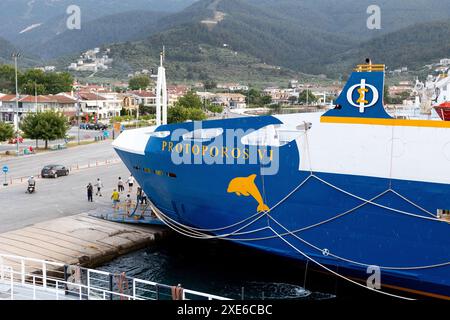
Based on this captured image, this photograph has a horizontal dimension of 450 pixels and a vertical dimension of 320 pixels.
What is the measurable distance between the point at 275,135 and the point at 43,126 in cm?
3903

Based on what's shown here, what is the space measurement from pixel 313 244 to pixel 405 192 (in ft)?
10.2

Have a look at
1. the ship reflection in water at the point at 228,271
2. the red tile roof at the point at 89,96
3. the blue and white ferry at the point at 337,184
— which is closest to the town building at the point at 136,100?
the red tile roof at the point at 89,96

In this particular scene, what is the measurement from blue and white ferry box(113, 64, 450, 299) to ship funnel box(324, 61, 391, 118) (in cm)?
3

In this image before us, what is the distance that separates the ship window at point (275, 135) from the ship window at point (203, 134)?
92 cm

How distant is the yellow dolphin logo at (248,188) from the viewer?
16844 mm

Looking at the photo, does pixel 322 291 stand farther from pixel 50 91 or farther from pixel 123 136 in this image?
pixel 50 91

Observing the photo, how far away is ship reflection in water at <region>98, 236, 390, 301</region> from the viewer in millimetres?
17656

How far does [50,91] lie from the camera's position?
11175 cm

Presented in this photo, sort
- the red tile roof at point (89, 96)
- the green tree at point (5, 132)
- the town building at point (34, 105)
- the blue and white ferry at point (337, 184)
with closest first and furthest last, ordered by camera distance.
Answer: the blue and white ferry at point (337, 184)
the green tree at point (5, 132)
the town building at point (34, 105)
the red tile roof at point (89, 96)

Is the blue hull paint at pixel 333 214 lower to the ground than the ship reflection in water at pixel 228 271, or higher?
higher

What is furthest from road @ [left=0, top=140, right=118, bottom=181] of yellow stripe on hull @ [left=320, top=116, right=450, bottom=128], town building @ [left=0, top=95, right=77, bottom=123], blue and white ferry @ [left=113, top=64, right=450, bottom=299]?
town building @ [left=0, top=95, right=77, bottom=123]

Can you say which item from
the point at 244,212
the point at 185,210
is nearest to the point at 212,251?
the point at 185,210

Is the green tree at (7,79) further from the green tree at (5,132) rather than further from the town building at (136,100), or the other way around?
the green tree at (5,132)

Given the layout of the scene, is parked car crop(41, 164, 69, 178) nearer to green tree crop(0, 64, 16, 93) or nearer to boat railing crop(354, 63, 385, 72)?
boat railing crop(354, 63, 385, 72)
